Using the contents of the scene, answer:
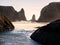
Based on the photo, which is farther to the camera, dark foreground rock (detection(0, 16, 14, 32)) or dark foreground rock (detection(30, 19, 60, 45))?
dark foreground rock (detection(0, 16, 14, 32))

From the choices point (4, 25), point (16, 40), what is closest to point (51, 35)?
point (16, 40)

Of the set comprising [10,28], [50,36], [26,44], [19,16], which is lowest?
[19,16]

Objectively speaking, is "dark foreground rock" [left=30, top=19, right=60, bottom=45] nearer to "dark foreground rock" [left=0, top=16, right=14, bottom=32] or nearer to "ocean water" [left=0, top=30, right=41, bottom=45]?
"ocean water" [left=0, top=30, right=41, bottom=45]

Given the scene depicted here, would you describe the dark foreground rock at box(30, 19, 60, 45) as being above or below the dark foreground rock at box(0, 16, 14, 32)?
above

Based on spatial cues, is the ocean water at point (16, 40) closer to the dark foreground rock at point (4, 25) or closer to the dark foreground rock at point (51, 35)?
the dark foreground rock at point (51, 35)

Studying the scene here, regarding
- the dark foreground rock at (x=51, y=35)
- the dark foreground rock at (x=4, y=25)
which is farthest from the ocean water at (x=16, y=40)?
the dark foreground rock at (x=4, y=25)

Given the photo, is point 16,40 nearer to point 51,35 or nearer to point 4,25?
point 51,35

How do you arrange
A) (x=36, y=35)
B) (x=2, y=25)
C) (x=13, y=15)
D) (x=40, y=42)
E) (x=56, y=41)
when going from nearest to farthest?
1. (x=56, y=41)
2. (x=40, y=42)
3. (x=36, y=35)
4. (x=2, y=25)
5. (x=13, y=15)

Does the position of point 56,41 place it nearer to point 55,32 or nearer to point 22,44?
point 55,32

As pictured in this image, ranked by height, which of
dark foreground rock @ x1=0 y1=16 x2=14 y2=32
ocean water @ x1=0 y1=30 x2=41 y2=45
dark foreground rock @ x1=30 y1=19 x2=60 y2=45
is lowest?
dark foreground rock @ x1=0 y1=16 x2=14 y2=32

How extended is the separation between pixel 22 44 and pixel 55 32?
6.12 metres

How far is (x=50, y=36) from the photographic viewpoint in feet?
106

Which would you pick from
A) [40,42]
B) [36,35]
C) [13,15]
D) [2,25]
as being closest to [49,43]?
[40,42]

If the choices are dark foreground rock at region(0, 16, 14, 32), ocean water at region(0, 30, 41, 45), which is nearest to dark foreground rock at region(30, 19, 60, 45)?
ocean water at region(0, 30, 41, 45)
